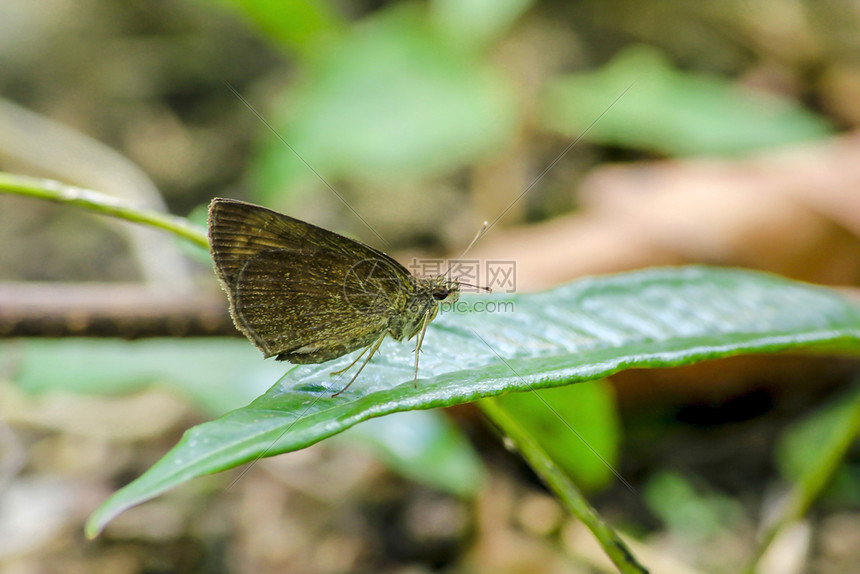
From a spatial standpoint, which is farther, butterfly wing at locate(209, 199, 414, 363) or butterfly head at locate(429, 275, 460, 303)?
butterfly head at locate(429, 275, 460, 303)

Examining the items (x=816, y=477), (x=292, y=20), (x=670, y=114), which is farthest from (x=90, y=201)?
(x=670, y=114)

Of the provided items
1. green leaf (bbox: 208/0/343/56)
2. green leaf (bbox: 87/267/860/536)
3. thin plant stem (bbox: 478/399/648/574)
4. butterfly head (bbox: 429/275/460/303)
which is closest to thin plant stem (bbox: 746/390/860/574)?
green leaf (bbox: 87/267/860/536)

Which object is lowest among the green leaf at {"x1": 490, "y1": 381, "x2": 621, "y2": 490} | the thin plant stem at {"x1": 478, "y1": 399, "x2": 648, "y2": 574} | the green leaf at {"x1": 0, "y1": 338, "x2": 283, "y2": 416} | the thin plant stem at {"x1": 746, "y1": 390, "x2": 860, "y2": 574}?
the green leaf at {"x1": 0, "y1": 338, "x2": 283, "y2": 416}

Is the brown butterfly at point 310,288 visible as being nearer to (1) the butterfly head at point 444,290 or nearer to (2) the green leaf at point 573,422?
(1) the butterfly head at point 444,290

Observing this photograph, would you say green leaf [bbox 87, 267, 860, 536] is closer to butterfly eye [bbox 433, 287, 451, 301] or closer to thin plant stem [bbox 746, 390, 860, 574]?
butterfly eye [bbox 433, 287, 451, 301]

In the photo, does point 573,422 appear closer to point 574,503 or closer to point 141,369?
point 574,503

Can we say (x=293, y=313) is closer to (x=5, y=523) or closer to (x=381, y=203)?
(x=5, y=523)

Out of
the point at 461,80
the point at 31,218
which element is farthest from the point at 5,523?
the point at 461,80
